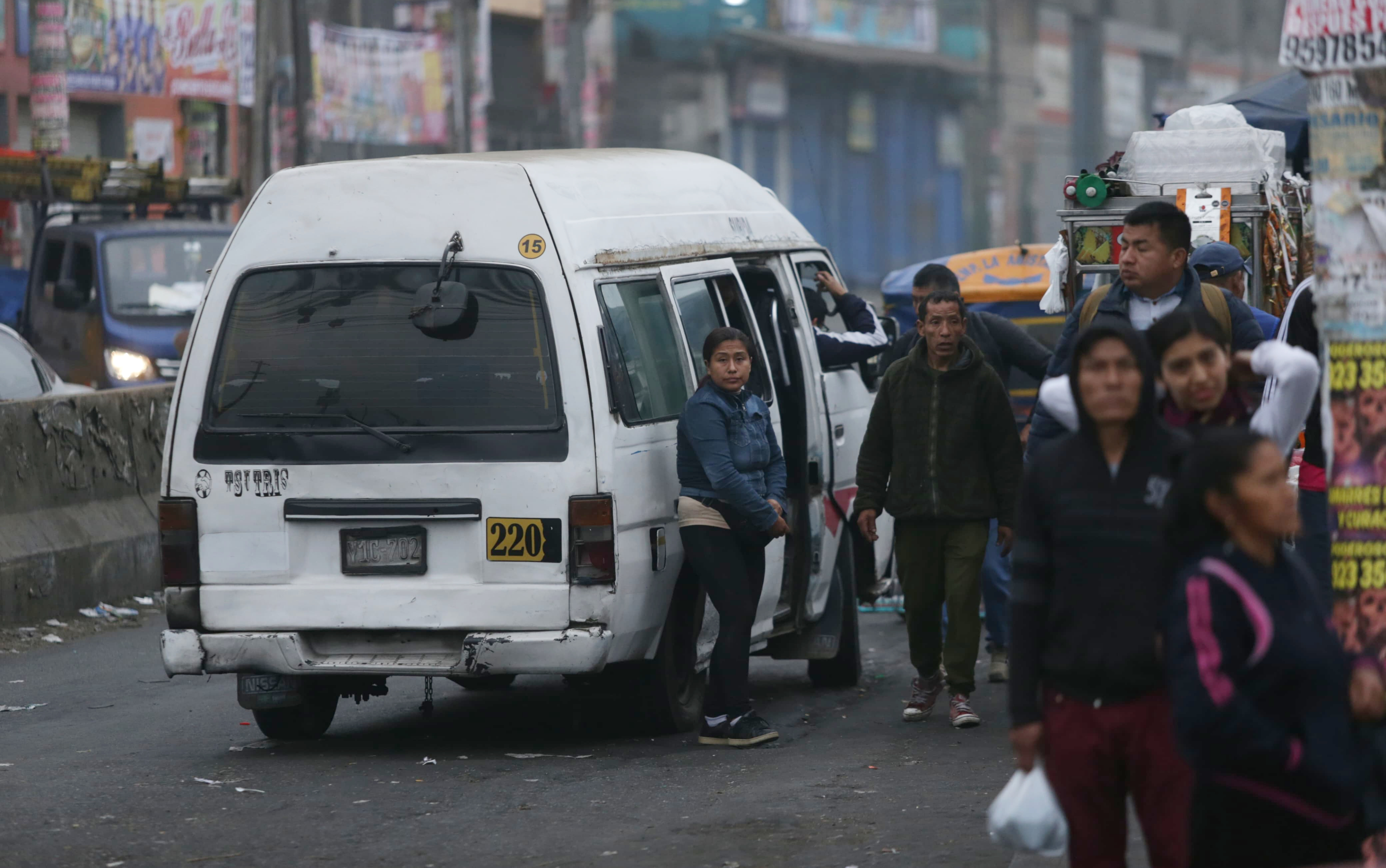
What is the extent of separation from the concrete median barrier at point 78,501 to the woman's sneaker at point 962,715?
5.39 metres

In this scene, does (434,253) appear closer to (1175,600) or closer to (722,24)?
(1175,600)

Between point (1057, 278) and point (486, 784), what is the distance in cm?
342

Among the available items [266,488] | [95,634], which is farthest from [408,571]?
[95,634]

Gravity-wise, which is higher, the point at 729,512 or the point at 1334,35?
the point at 1334,35

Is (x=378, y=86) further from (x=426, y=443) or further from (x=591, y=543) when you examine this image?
(x=591, y=543)

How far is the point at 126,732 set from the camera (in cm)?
831

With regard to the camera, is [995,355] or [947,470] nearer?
[947,470]

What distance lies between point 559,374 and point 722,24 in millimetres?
44136

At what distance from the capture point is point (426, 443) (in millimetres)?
7418

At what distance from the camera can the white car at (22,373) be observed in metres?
13.2

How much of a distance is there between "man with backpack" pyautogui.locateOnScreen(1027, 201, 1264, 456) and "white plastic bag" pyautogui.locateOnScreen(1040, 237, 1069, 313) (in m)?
1.93

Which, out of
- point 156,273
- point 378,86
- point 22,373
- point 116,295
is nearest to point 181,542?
point 22,373

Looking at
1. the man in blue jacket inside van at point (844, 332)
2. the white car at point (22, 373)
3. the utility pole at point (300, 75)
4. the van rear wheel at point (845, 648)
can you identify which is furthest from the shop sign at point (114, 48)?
the van rear wheel at point (845, 648)

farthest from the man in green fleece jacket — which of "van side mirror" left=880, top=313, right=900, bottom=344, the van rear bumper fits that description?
"van side mirror" left=880, top=313, right=900, bottom=344
